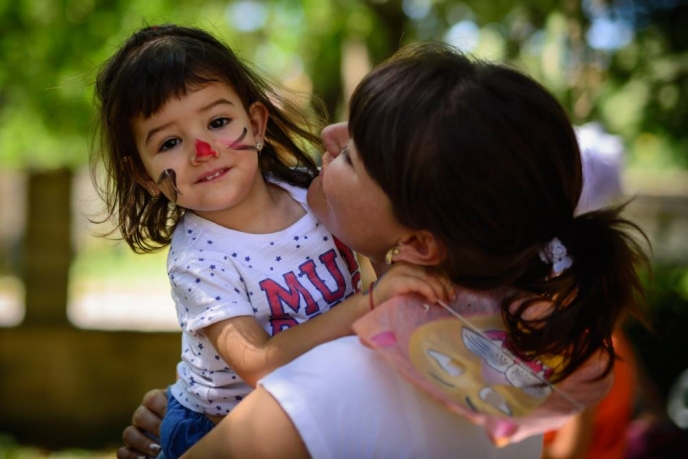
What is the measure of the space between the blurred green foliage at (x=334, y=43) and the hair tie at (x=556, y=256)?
13.3 feet

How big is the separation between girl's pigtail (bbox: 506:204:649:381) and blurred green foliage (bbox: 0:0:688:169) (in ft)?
13.2

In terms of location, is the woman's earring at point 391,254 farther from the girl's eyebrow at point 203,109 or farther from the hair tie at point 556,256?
the girl's eyebrow at point 203,109

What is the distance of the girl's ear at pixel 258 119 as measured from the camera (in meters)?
2.15

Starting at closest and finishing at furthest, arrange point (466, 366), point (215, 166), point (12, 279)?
point (466, 366) < point (215, 166) < point (12, 279)

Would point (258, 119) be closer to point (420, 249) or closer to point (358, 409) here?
point (420, 249)

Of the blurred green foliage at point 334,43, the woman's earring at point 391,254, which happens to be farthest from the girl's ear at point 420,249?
the blurred green foliage at point 334,43

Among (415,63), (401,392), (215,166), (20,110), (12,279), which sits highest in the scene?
(415,63)

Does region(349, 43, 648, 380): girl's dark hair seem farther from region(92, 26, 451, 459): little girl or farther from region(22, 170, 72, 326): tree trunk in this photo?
region(22, 170, 72, 326): tree trunk

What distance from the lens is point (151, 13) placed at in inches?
231

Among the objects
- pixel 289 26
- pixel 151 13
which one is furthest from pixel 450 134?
pixel 289 26

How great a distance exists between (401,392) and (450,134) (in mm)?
460

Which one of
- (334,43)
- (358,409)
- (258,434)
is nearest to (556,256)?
(358,409)

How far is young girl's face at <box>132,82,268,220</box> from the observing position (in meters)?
1.94

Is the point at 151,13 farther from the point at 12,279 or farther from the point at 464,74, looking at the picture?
the point at 12,279
